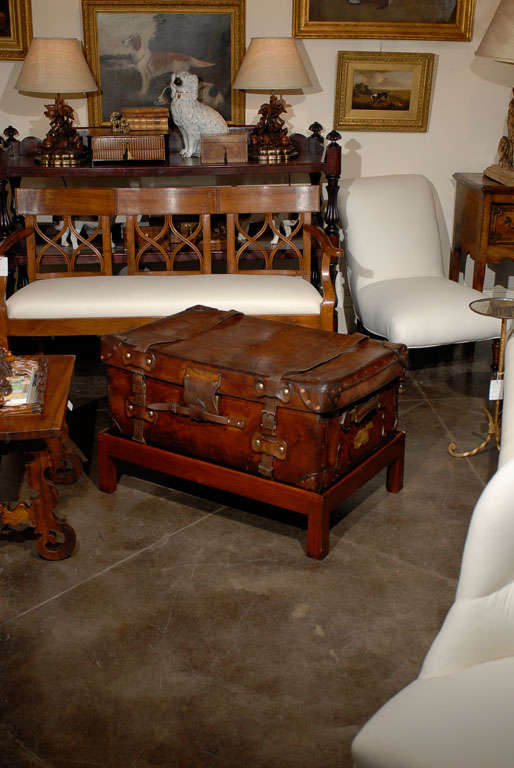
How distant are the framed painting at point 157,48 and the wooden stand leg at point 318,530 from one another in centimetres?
336

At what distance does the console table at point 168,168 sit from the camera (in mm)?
4906

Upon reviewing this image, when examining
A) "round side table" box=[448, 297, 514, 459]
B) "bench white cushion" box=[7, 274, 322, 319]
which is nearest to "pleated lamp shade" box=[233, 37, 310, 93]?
"bench white cushion" box=[7, 274, 322, 319]

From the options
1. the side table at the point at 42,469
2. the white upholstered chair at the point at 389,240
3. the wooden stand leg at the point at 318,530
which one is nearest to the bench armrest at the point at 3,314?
the side table at the point at 42,469

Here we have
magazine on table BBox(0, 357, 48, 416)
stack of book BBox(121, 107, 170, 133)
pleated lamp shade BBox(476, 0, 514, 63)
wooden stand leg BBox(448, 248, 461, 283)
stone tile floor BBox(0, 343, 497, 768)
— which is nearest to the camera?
stone tile floor BBox(0, 343, 497, 768)

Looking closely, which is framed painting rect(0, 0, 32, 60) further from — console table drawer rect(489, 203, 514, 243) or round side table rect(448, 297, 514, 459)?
round side table rect(448, 297, 514, 459)

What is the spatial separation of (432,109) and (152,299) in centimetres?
255

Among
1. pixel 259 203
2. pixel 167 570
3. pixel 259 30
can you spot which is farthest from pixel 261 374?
pixel 259 30

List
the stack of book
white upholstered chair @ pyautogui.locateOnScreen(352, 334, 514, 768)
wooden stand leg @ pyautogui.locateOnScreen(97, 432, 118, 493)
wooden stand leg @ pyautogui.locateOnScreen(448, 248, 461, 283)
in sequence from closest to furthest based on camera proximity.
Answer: white upholstered chair @ pyautogui.locateOnScreen(352, 334, 514, 768), wooden stand leg @ pyautogui.locateOnScreen(97, 432, 118, 493), the stack of book, wooden stand leg @ pyautogui.locateOnScreen(448, 248, 461, 283)

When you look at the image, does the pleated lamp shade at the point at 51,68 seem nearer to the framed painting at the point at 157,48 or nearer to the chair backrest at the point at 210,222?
the framed painting at the point at 157,48

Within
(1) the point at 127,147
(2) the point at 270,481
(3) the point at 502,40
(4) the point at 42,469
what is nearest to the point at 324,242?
(1) the point at 127,147

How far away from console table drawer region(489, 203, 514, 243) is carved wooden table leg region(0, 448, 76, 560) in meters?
3.36

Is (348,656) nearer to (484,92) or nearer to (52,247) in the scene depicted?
(52,247)

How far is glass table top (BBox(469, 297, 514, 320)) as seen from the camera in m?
3.65

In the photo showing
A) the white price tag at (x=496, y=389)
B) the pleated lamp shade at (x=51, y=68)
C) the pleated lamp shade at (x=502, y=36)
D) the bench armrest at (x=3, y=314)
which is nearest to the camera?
the white price tag at (x=496, y=389)
